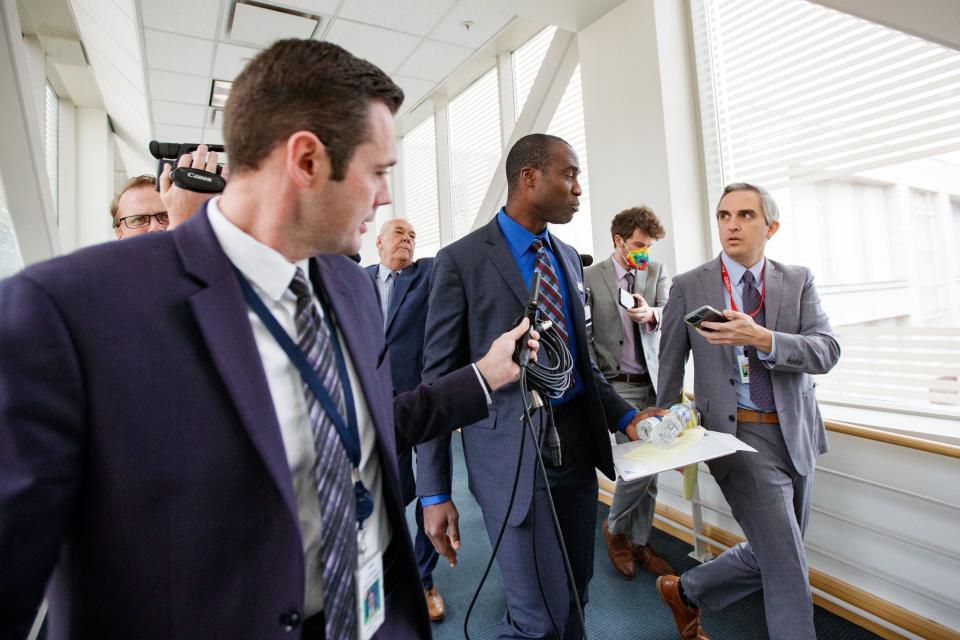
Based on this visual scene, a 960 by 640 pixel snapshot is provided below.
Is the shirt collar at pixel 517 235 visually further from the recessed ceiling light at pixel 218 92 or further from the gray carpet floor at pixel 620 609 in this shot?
the recessed ceiling light at pixel 218 92

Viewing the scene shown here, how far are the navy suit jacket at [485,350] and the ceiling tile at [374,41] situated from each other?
300 cm

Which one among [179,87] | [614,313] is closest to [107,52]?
[179,87]

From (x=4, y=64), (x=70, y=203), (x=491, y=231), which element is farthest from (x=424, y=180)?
(x=491, y=231)

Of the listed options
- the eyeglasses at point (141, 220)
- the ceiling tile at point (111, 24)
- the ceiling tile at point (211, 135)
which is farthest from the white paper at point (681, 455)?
the ceiling tile at point (211, 135)

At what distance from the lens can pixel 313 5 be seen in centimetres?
352

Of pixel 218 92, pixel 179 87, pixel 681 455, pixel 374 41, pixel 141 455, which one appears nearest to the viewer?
pixel 141 455

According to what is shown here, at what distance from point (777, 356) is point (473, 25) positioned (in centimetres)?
343

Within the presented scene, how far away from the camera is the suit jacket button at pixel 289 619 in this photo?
68 cm

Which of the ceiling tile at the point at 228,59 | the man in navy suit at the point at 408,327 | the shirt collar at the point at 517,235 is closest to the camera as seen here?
the shirt collar at the point at 517,235

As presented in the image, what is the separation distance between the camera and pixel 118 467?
59 centimetres

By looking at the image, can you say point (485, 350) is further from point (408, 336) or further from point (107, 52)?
point (107, 52)

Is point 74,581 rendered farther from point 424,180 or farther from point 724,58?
point 424,180

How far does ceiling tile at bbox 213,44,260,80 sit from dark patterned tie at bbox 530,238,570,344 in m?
3.60

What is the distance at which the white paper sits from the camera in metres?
1.30
